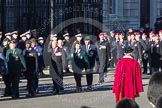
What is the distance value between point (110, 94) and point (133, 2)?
1697 cm

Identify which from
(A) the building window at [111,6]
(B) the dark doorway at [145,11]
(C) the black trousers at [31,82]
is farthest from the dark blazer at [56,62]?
(B) the dark doorway at [145,11]

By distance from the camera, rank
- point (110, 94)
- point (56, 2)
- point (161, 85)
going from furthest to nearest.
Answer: point (56, 2) < point (110, 94) < point (161, 85)

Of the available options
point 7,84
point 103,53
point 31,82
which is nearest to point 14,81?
point 7,84

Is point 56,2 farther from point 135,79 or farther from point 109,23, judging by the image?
point 135,79

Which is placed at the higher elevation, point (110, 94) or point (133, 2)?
point (133, 2)

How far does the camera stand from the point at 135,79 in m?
11.7

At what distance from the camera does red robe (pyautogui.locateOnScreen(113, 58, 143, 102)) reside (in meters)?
11.6

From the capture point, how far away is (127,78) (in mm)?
11641

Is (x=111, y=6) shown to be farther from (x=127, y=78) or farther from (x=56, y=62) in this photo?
(x=127, y=78)

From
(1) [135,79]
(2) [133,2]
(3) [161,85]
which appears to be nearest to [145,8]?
(2) [133,2]

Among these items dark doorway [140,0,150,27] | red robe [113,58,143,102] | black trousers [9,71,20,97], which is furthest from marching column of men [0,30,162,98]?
dark doorway [140,0,150,27]

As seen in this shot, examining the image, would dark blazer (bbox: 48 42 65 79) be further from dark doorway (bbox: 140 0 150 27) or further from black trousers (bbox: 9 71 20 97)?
dark doorway (bbox: 140 0 150 27)

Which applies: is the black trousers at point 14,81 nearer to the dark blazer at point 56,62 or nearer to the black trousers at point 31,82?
the black trousers at point 31,82

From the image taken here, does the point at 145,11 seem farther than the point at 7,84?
Yes
